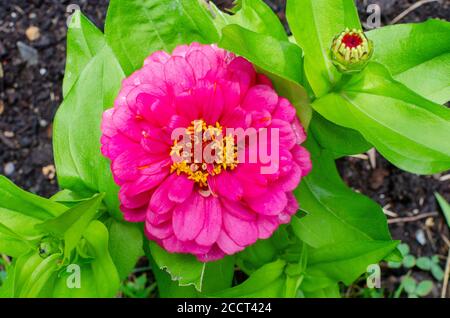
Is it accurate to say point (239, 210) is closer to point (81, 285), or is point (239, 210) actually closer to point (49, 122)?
point (81, 285)

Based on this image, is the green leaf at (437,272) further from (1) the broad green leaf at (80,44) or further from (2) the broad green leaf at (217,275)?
(1) the broad green leaf at (80,44)

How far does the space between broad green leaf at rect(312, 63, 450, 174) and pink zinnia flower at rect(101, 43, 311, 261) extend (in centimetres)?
7

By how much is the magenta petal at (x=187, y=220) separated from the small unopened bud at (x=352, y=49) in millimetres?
228

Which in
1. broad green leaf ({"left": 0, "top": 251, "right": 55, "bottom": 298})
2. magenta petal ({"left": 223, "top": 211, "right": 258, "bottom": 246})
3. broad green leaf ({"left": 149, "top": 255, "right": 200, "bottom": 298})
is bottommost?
broad green leaf ({"left": 149, "top": 255, "right": 200, "bottom": 298})

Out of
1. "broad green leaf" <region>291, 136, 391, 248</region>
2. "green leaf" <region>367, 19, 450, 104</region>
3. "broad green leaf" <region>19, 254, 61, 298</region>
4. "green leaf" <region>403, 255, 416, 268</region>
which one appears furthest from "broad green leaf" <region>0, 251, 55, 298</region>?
"green leaf" <region>403, 255, 416, 268</region>

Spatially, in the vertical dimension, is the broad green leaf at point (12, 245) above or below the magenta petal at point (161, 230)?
below

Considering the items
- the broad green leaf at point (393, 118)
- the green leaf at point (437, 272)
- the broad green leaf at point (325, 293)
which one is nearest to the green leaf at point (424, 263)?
the green leaf at point (437, 272)

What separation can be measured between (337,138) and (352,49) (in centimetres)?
18

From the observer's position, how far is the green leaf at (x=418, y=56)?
708 mm

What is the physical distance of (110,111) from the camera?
0.69 metres

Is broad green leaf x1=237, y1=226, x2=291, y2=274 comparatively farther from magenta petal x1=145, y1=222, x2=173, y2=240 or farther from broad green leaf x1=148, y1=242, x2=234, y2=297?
magenta petal x1=145, y1=222, x2=173, y2=240

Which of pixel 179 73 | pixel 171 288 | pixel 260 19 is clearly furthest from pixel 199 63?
pixel 171 288

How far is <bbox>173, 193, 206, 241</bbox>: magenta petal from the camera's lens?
0.64 m

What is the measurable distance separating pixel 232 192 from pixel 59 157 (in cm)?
28
